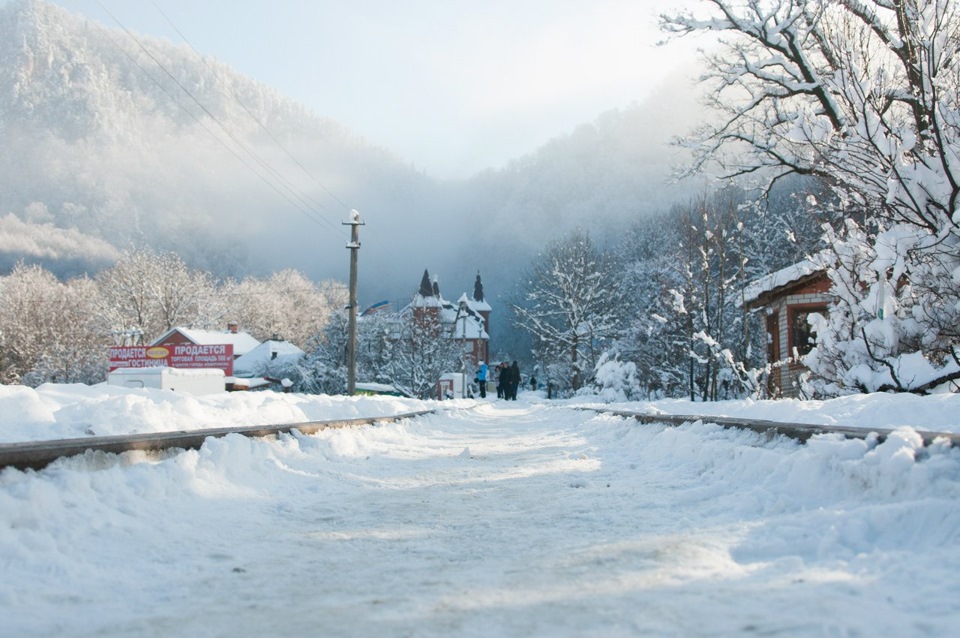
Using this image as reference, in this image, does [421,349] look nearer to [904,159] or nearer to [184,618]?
[904,159]

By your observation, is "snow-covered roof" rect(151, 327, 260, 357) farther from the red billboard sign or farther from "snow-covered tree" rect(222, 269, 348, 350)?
the red billboard sign

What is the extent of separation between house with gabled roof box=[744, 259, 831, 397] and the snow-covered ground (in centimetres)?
1982

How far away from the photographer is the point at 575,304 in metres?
49.2

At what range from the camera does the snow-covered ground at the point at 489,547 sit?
2.12 m

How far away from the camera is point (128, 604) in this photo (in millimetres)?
2416

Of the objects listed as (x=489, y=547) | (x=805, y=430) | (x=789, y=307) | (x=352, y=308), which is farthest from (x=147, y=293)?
(x=489, y=547)

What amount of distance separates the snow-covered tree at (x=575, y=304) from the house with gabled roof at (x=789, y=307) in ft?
63.4

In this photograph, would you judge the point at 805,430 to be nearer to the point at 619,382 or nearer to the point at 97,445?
the point at 97,445

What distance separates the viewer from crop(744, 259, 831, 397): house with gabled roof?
2448 cm

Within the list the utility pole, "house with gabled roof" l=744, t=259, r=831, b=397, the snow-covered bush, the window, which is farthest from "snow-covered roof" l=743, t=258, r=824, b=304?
the utility pole

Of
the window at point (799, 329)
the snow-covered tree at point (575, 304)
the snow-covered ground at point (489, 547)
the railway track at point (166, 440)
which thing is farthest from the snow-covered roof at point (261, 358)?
the snow-covered ground at point (489, 547)

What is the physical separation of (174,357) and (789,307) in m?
33.7

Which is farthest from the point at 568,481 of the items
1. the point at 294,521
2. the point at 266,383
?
the point at 266,383

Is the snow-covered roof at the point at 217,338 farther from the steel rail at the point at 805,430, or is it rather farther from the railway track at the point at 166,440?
the steel rail at the point at 805,430
